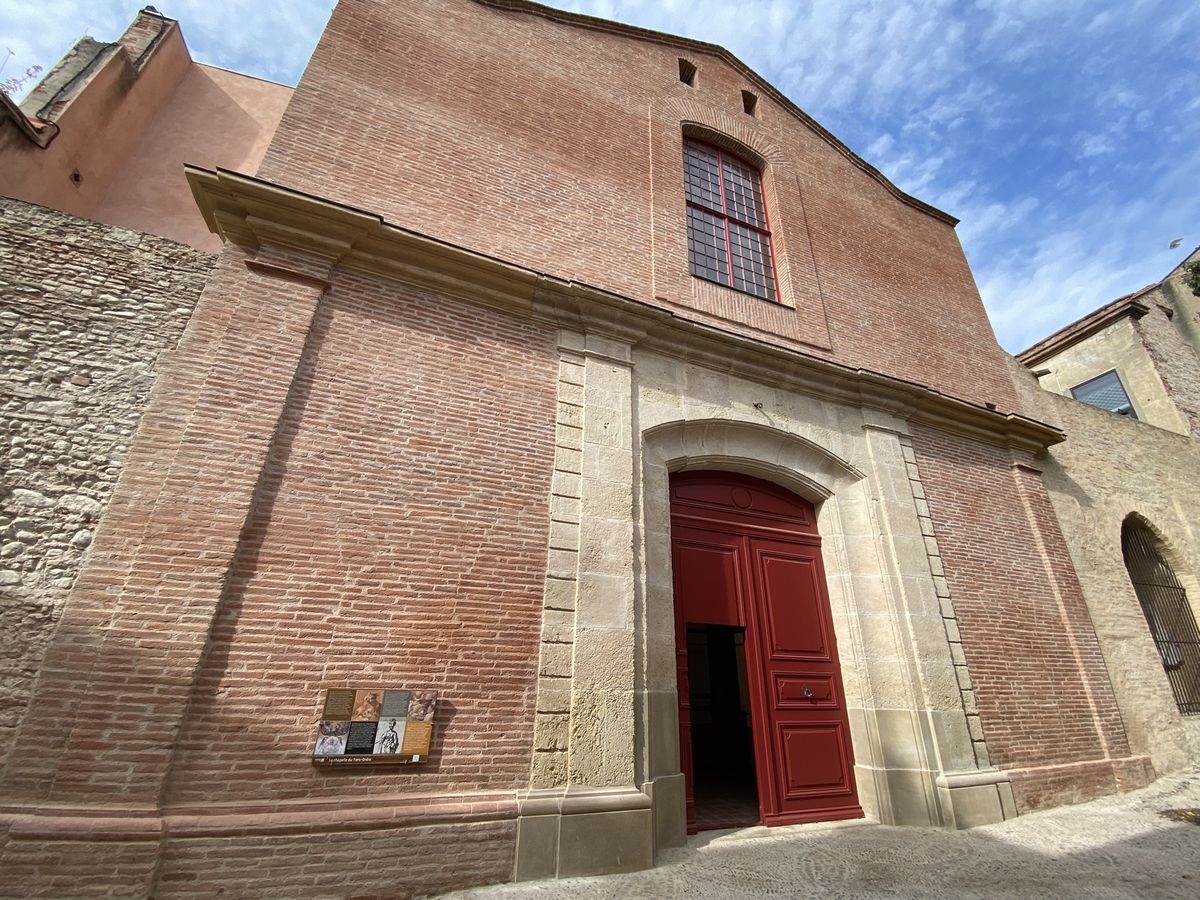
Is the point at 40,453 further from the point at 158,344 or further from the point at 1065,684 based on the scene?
the point at 1065,684

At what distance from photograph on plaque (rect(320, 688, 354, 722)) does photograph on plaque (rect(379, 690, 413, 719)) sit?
203mm

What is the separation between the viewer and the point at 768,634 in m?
5.83

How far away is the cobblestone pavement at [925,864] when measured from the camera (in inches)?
146

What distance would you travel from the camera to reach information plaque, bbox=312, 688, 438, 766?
11.9 ft

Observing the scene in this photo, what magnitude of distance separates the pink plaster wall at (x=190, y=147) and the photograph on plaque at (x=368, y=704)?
6.70 metres

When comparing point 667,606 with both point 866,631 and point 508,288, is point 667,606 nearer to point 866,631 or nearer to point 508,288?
point 866,631

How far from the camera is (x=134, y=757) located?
10.5ft

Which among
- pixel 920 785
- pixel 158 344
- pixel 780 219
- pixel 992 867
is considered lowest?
pixel 992 867

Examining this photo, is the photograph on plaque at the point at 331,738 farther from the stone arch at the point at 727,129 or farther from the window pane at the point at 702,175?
the stone arch at the point at 727,129

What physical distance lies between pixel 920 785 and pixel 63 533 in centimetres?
730

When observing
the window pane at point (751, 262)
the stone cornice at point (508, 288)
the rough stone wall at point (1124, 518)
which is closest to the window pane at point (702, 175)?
the window pane at point (751, 262)

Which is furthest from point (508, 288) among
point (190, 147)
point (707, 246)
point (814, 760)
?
point (190, 147)

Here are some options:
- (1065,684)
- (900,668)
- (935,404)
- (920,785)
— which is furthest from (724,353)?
(1065,684)

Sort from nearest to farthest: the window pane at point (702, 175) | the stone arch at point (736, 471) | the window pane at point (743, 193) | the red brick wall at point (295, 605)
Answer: the red brick wall at point (295, 605), the stone arch at point (736, 471), the window pane at point (702, 175), the window pane at point (743, 193)
